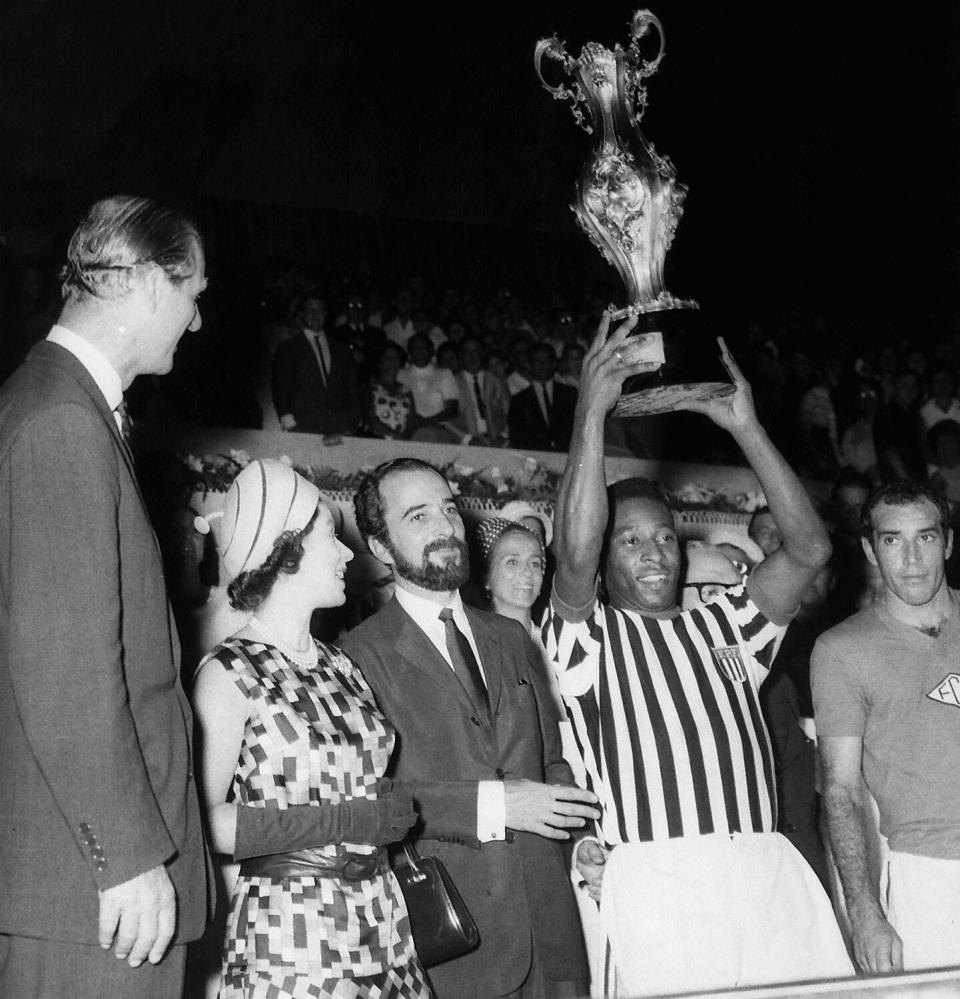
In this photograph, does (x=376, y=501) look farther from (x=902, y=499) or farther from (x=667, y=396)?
(x=902, y=499)

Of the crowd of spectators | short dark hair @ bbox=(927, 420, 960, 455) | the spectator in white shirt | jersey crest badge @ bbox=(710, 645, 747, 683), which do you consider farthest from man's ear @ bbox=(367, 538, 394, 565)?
short dark hair @ bbox=(927, 420, 960, 455)

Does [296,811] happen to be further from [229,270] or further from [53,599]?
[229,270]

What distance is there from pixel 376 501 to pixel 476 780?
2.22 feet

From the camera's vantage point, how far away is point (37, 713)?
1.38m

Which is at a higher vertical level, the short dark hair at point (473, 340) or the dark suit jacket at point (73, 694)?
the short dark hair at point (473, 340)

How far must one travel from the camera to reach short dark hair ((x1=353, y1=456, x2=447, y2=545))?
258 centimetres

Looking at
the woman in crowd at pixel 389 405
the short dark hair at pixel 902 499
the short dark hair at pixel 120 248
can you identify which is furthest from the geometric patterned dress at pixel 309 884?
the woman in crowd at pixel 389 405

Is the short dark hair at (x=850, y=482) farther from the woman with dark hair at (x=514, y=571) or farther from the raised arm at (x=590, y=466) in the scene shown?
the raised arm at (x=590, y=466)

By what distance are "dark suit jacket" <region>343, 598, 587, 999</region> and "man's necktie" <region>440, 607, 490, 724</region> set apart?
24 millimetres

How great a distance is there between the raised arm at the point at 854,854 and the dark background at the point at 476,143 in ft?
18.6

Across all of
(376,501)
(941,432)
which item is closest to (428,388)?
(941,432)

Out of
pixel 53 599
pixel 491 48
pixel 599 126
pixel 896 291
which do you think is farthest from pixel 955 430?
pixel 53 599

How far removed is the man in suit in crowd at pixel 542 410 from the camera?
7402 millimetres

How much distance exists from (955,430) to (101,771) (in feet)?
25.5
